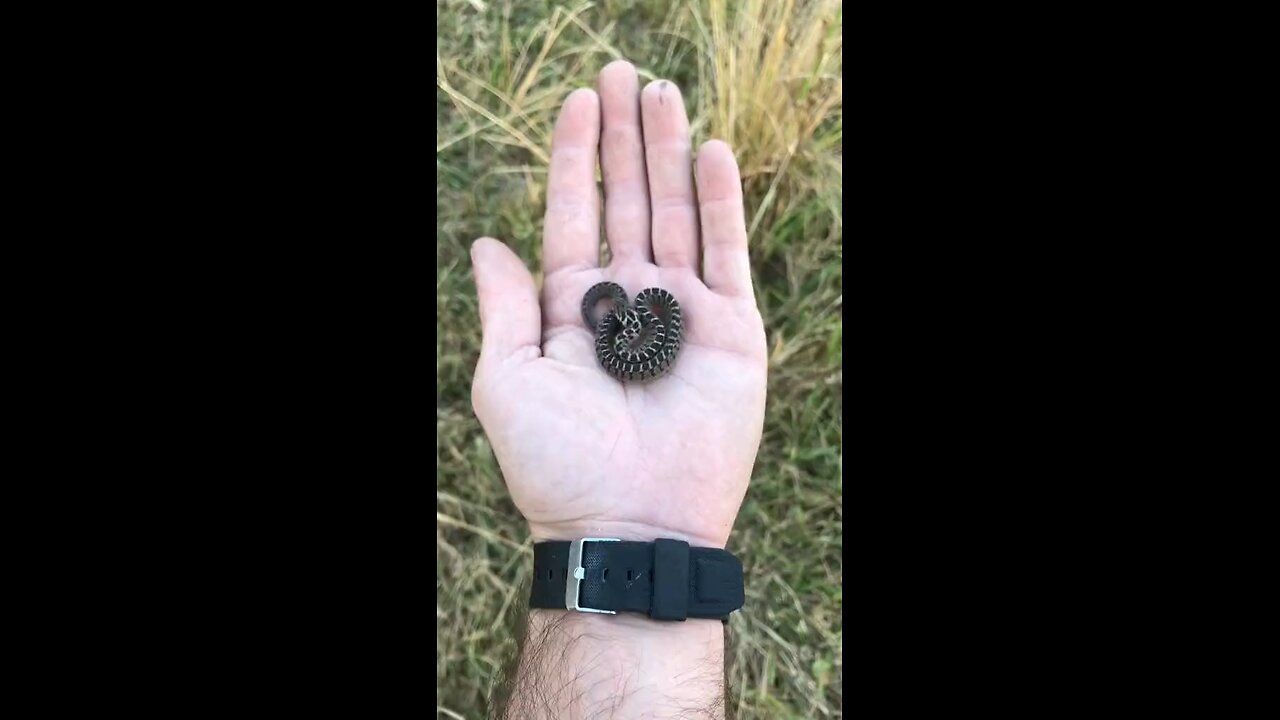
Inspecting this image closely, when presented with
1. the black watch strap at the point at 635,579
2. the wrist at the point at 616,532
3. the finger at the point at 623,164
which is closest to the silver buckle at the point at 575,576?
the black watch strap at the point at 635,579

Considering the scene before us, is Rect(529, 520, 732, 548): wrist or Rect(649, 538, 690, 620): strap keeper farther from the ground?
Rect(529, 520, 732, 548): wrist

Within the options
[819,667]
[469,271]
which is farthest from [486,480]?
[819,667]

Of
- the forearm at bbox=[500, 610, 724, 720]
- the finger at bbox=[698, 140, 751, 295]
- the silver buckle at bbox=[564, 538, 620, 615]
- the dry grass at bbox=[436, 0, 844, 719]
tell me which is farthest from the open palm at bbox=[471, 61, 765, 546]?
the dry grass at bbox=[436, 0, 844, 719]

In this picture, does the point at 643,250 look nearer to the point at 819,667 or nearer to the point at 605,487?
the point at 605,487

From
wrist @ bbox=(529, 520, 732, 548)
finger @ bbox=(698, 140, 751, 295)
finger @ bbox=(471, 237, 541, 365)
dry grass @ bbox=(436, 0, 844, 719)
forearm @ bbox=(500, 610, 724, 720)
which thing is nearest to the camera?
forearm @ bbox=(500, 610, 724, 720)

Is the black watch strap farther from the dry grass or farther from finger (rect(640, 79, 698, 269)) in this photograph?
finger (rect(640, 79, 698, 269))

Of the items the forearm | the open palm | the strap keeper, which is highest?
the open palm

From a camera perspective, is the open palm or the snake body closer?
the open palm

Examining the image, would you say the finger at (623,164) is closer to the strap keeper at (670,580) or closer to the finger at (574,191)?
the finger at (574,191)
